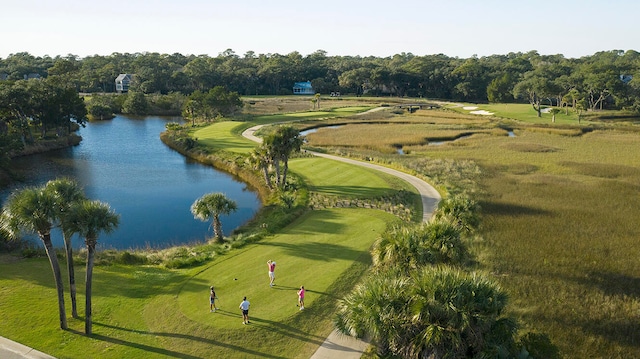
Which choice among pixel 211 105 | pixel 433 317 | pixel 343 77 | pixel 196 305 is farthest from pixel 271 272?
pixel 343 77

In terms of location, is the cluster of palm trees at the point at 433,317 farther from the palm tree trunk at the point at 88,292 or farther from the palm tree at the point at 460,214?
the palm tree at the point at 460,214

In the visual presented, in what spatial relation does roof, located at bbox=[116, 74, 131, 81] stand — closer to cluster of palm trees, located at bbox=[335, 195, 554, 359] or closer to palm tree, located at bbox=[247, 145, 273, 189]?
palm tree, located at bbox=[247, 145, 273, 189]

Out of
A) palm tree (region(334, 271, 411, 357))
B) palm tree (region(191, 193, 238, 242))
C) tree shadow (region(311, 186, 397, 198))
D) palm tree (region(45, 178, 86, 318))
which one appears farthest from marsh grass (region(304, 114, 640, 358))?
palm tree (region(45, 178, 86, 318))

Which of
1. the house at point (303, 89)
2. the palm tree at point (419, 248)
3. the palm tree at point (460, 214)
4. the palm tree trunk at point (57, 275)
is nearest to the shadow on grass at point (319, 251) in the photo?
Answer: the palm tree at point (460, 214)


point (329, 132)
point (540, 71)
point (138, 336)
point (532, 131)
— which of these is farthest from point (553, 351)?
point (540, 71)

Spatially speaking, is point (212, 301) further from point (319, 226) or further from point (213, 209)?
point (319, 226)
